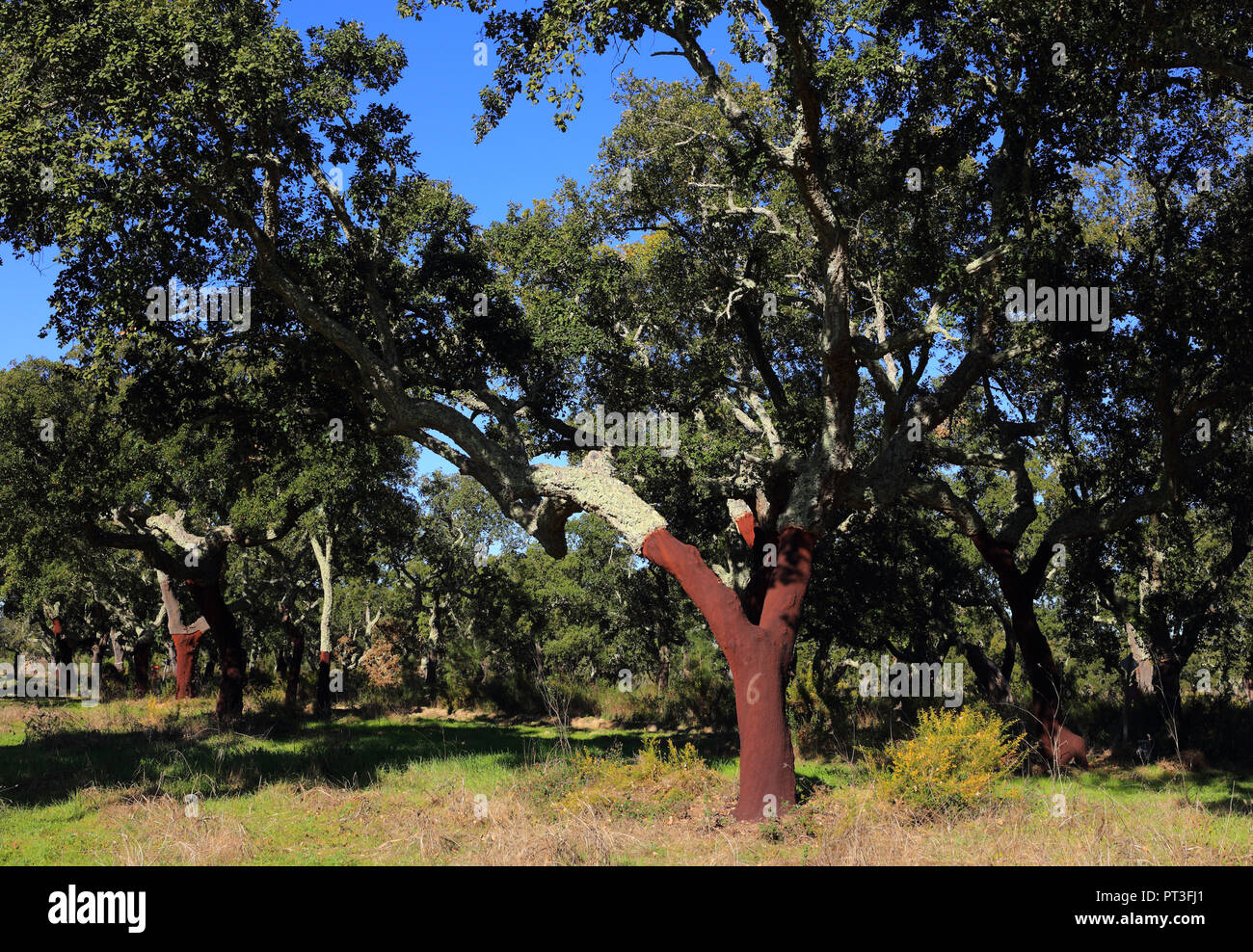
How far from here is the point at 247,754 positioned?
14.6 metres

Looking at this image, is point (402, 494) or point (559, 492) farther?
point (402, 494)

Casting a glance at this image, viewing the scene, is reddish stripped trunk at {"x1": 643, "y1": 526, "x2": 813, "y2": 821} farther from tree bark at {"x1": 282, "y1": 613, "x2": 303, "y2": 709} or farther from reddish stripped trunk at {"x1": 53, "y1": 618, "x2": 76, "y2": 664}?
reddish stripped trunk at {"x1": 53, "y1": 618, "x2": 76, "y2": 664}

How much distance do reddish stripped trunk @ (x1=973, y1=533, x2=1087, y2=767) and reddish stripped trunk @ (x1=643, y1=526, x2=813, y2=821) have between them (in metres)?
6.40

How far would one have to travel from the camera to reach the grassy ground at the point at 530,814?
7746 mm

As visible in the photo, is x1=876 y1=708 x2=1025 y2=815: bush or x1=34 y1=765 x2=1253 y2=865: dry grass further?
x1=876 y1=708 x2=1025 y2=815: bush

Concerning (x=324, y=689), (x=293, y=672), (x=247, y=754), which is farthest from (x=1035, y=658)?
(x=293, y=672)

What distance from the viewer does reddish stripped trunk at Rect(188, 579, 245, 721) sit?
2084 cm

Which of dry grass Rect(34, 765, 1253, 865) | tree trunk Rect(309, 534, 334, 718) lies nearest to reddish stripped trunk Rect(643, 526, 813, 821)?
dry grass Rect(34, 765, 1253, 865)

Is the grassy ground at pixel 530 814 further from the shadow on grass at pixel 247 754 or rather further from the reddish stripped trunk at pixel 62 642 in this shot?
the reddish stripped trunk at pixel 62 642

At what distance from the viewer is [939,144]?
41.4 feet

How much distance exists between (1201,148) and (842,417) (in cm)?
768
